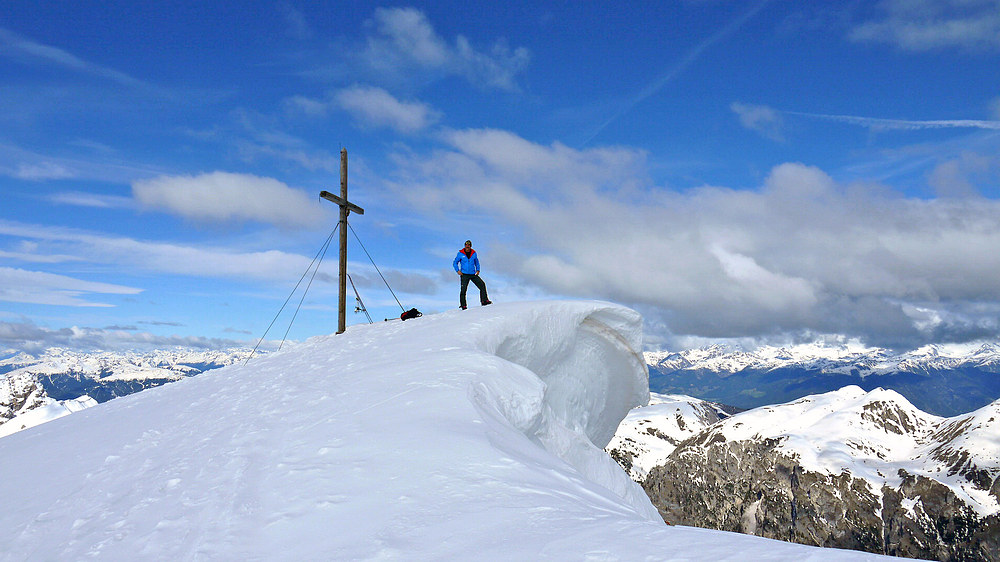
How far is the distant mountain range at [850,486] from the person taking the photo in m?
136

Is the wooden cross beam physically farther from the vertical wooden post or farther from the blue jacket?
the blue jacket

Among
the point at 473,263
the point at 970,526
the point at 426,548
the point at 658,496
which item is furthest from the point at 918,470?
the point at 426,548

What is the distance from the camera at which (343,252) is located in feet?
75.1

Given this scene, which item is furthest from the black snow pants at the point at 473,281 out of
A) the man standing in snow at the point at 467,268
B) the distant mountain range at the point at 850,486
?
the distant mountain range at the point at 850,486

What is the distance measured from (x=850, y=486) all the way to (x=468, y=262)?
595 ft

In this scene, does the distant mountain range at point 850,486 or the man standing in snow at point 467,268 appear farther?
the distant mountain range at point 850,486

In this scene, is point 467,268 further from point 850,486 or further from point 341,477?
point 850,486

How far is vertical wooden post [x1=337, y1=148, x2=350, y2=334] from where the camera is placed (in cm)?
2252

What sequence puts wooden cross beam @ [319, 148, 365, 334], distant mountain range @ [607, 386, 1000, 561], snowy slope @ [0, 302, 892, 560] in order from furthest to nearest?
distant mountain range @ [607, 386, 1000, 561] → wooden cross beam @ [319, 148, 365, 334] → snowy slope @ [0, 302, 892, 560]

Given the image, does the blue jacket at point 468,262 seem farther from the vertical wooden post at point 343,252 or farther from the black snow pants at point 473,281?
the vertical wooden post at point 343,252

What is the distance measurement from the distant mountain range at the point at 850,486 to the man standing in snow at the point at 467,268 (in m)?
153

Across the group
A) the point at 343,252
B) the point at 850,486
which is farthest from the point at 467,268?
the point at 850,486

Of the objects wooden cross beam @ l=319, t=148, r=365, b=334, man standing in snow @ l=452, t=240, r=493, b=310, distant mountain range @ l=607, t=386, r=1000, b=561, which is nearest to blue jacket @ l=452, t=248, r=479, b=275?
man standing in snow @ l=452, t=240, r=493, b=310

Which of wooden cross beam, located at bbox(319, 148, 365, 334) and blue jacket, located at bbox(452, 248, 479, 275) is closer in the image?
blue jacket, located at bbox(452, 248, 479, 275)
